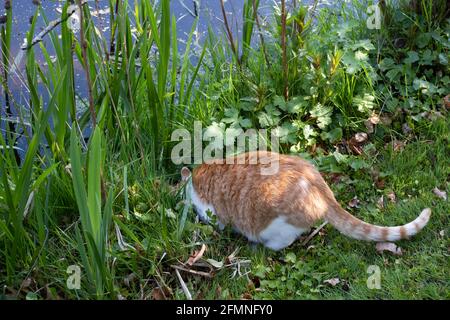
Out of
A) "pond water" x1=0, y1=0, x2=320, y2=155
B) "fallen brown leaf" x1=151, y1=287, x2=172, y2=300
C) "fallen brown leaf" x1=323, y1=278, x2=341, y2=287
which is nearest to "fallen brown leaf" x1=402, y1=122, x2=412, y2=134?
"pond water" x1=0, y1=0, x2=320, y2=155

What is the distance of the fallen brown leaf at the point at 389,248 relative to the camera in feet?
9.66

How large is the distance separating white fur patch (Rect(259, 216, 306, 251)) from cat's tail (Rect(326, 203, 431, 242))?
0.67 ft

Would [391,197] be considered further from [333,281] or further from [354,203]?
[333,281]

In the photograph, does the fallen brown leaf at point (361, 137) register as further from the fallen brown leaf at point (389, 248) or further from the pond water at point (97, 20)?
the pond water at point (97, 20)

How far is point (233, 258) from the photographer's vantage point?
10.0 feet

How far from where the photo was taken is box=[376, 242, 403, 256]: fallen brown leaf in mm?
2945

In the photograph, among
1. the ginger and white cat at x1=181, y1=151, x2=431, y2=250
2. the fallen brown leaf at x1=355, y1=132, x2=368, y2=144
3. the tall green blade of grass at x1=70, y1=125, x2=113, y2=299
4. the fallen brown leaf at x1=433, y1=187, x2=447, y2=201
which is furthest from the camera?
the fallen brown leaf at x1=355, y1=132, x2=368, y2=144

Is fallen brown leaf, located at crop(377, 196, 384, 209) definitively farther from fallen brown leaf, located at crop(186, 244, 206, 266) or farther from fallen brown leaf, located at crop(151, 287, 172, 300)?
fallen brown leaf, located at crop(151, 287, 172, 300)

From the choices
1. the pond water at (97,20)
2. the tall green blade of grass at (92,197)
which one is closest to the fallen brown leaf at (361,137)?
the pond water at (97,20)

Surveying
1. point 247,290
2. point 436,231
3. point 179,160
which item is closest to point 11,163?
point 179,160

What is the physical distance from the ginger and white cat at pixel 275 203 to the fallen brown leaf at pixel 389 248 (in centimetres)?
5

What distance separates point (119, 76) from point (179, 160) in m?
0.66

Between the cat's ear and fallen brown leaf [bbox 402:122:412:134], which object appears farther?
fallen brown leaf [bbox 402:122:412:134]

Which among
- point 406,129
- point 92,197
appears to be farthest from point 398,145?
point 92,197
